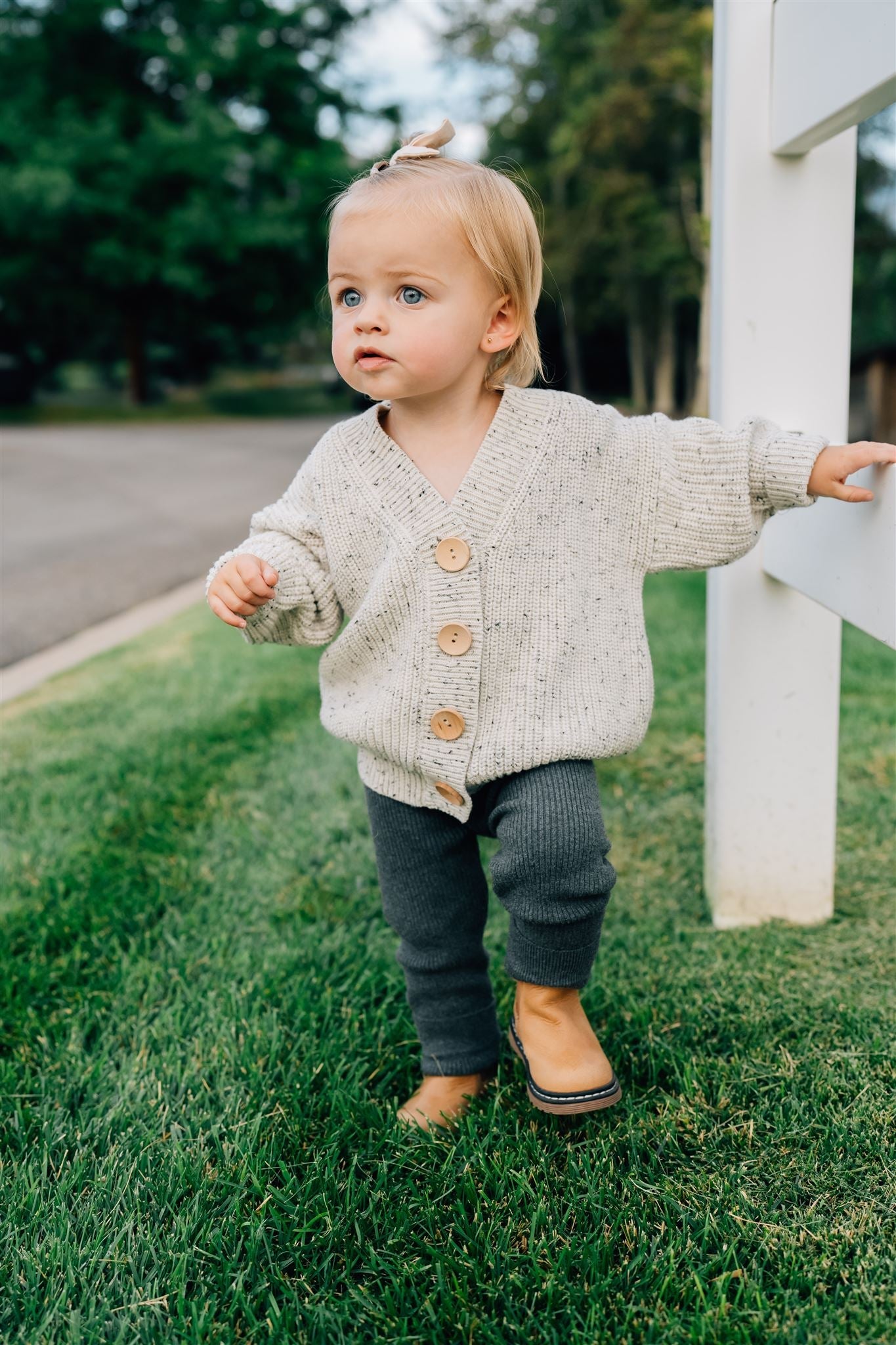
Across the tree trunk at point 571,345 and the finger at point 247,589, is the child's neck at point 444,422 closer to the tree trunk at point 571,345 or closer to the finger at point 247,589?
the finger at point 247,589

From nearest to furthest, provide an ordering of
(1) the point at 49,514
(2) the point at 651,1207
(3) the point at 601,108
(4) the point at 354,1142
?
(2) the point at 651,1207 → (4) the point at 354,1142 → (1) the point at 49,514 → (3) the point at 601,108

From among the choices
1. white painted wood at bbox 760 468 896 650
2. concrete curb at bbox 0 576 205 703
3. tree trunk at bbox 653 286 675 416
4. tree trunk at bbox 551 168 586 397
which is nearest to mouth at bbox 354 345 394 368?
white painted wood at bbox 760 468 896 650

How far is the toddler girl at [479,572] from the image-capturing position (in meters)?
1.41

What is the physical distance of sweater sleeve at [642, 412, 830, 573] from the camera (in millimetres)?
1495

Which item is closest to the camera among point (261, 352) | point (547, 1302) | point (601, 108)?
point (547, 1302)

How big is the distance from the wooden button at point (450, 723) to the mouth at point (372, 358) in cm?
44

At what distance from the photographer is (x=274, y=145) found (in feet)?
71.1

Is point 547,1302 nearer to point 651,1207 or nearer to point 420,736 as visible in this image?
point 651,1207

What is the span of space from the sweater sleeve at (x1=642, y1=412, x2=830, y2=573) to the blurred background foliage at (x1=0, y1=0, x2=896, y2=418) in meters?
18.0

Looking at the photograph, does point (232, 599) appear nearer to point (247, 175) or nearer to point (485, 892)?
point (485, 892)

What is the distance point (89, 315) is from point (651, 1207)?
2716 centimetres

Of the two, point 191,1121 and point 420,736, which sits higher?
point 420,736

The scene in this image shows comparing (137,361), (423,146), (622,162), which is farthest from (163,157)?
(423,146)

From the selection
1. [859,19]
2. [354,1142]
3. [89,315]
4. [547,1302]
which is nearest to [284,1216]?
[354,1142]
